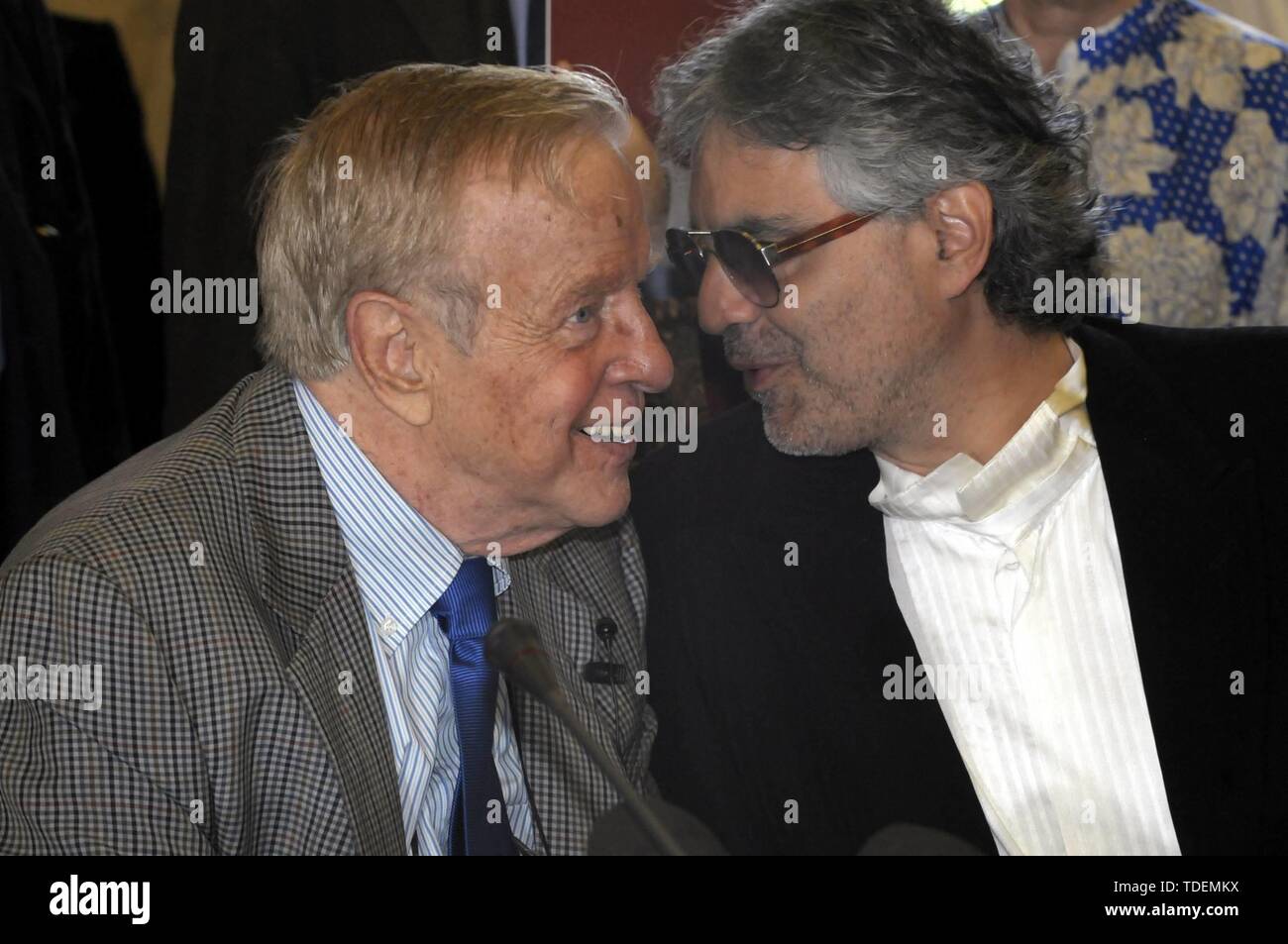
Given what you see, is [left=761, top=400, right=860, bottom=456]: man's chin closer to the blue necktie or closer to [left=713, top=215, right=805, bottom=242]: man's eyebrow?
[left=713, top=215, right=805, bottom=242]: man's eyebrow

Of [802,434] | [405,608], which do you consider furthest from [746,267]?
[405,608]

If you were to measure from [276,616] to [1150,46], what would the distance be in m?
1.34

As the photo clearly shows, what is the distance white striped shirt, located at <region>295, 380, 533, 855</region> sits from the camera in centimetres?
135

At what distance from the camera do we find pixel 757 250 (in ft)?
5.19

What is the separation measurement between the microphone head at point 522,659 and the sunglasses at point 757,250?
23.5 inches

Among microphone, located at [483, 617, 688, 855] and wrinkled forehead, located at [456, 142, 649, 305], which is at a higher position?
wrinkled forehead, located at [456, 142, 649, 305]

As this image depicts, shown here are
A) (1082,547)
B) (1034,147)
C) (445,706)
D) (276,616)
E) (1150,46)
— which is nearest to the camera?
(276,616)

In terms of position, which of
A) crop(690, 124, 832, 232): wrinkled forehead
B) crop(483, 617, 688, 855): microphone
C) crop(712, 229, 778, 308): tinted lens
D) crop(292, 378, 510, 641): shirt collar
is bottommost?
crop(483, 617, 688, 855): microphone

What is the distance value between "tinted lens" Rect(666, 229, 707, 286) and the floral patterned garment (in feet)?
1.96

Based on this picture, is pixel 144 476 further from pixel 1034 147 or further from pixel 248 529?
pixel 1034 147

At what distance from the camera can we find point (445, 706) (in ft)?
4.56

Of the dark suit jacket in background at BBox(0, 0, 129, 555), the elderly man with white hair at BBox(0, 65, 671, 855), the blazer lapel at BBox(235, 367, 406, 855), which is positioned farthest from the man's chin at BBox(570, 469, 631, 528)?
the dark suit jacket in background at BBox(0, 0, 129, 555)

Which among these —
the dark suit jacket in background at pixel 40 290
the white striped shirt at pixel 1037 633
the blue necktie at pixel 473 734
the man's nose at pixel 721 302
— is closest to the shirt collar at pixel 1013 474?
the white striped shirt at pixel 1037 633
